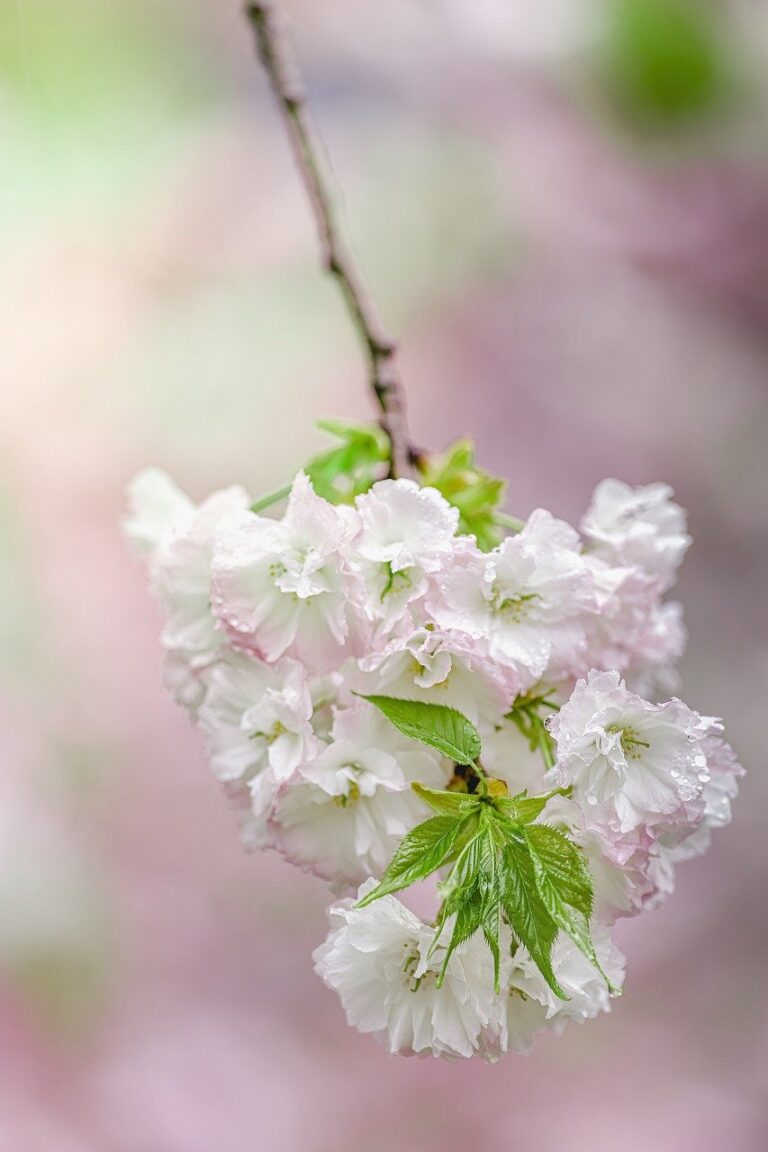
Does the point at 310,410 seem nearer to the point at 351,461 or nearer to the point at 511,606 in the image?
the point at 351,461

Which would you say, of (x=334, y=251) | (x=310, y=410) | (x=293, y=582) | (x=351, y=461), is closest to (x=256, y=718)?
(x=293, y=582)

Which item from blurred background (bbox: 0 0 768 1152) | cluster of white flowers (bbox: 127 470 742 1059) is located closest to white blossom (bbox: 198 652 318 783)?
cluster of white flowers (bbox: 127 470 742 1059)

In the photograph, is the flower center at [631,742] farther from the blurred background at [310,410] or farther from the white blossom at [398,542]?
the blurred background at [310,410]

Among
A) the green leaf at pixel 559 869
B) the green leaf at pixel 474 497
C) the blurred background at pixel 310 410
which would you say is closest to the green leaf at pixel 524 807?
the green leaf at pixel 559 869

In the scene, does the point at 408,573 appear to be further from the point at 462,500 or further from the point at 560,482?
the point at 560,482

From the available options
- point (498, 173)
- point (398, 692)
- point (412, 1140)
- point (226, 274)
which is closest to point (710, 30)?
point (498, 173)
